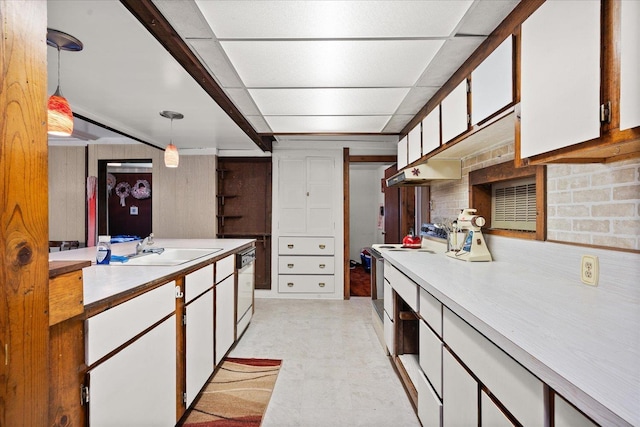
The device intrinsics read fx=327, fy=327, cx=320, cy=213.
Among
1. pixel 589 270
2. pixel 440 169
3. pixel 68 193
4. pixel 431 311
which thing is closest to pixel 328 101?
Answer: pixel 440 169

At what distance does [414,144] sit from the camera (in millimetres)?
2998

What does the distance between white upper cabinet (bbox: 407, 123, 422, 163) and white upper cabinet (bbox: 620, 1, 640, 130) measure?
1.90 m

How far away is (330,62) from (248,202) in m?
2.96

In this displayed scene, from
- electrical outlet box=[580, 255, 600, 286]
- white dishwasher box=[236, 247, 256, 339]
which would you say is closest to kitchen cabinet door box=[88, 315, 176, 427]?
white dishwasher box=[236, 247, 256, 339]

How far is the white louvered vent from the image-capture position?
6.20 ft

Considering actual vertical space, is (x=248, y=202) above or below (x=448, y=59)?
below

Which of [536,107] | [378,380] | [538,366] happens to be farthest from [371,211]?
[538,366]

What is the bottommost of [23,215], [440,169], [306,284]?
[306,284]

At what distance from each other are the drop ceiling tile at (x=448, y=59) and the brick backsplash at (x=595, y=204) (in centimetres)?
78

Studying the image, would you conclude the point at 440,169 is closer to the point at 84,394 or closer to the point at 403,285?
the point at 403,285

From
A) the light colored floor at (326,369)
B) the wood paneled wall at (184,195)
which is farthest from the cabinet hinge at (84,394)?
the wood paneled wall at (184,195)

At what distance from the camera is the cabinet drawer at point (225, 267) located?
7.94 feet

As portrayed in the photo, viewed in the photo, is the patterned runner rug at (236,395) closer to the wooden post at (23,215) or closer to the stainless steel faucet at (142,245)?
the stainless steel faucet at (142,245)

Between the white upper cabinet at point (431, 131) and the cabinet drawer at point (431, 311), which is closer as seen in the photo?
the cabinet drawer at point (431, 311)
